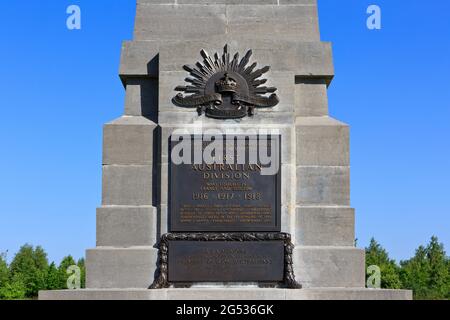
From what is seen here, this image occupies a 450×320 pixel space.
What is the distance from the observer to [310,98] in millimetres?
15133

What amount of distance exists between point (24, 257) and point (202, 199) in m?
73.5

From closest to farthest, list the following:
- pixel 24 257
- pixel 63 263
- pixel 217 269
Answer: pixel 217 269, pixel 63 263, pixel 24 257

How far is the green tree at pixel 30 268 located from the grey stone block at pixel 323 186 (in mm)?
56540

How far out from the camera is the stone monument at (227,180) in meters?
13.8

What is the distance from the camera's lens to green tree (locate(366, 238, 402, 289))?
5725 centimetres

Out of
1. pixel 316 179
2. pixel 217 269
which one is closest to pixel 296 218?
pixel 316 179

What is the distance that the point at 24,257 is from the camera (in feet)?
273

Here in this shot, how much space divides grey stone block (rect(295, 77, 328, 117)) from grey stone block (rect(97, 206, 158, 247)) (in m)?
3.75

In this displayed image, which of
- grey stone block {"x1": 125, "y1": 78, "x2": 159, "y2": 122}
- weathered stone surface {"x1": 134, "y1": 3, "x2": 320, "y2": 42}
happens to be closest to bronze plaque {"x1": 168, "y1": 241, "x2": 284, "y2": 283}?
grey stone block {"x1": 125, "y1": 78, "x2": 159, "y2": 122}

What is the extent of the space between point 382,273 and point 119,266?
1850 inches

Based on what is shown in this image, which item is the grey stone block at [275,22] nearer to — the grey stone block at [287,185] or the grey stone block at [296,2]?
the grey stone block at [296,2]

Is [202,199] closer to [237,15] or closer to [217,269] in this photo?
[217,269]

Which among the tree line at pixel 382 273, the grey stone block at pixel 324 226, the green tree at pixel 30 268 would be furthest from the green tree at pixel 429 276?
the grey stone block at pixel 324 226

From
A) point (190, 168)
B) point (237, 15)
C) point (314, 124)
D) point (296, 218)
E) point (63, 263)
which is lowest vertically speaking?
point (63, 263)
